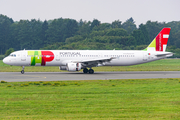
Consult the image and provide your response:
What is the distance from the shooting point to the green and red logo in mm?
37375

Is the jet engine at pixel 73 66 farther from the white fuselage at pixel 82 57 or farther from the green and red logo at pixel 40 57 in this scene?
the green and red logo at pixel 40 57

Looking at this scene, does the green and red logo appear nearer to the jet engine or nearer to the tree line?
the jet engine

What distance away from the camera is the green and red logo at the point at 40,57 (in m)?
37.4

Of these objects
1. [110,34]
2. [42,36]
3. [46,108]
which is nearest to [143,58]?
[46,108]

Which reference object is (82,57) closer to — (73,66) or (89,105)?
(73,66)

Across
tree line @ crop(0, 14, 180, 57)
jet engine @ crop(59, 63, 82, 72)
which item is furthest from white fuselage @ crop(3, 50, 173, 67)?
tree line @ crop(0, 14, 180, 57)

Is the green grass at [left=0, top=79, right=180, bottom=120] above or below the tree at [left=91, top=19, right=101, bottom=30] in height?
below

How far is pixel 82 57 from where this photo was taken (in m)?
39.4

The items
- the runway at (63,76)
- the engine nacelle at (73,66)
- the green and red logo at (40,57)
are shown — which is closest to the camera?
the runway at (63,76)

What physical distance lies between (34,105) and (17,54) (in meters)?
24.6

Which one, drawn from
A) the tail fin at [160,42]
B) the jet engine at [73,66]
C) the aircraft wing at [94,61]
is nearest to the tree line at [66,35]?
the tail fin at [160,42]

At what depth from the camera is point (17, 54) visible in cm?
3775

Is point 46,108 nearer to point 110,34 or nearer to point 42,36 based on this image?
point 110,34

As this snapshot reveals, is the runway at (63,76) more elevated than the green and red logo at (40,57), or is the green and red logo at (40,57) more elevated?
the green and red logo at (40,57)
